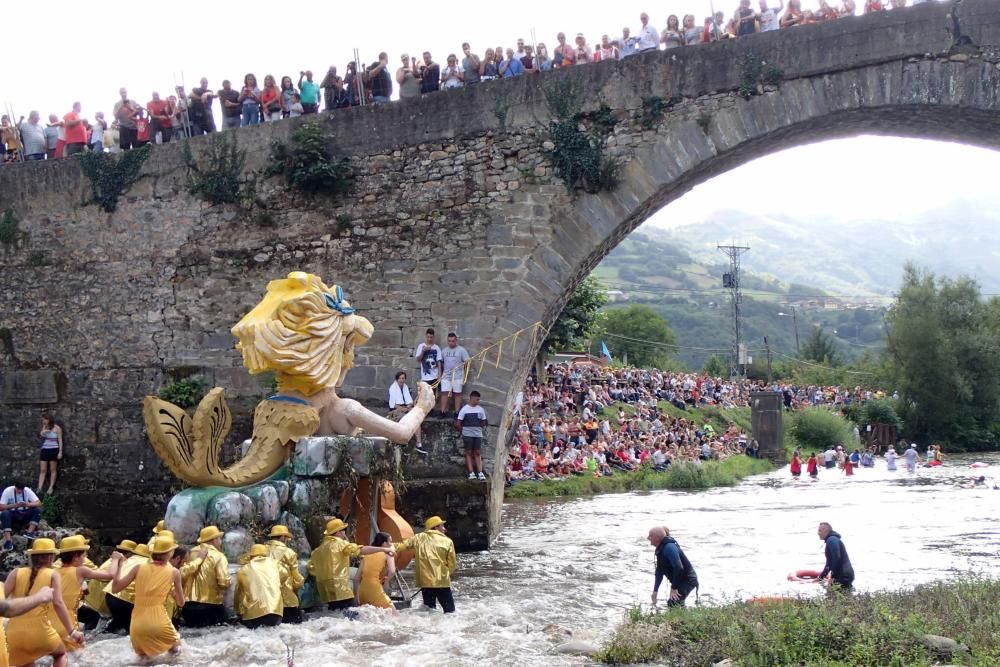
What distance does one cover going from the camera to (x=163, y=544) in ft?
23.6

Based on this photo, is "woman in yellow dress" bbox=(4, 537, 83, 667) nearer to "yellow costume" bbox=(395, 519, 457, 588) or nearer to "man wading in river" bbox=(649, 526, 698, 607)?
"yellow costume" bbox=(395, 519, 457, 588)

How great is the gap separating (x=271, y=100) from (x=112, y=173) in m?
2.60

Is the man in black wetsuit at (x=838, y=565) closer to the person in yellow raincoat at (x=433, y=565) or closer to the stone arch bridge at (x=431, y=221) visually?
the person in yellow raincoat at (x=433, y=565)

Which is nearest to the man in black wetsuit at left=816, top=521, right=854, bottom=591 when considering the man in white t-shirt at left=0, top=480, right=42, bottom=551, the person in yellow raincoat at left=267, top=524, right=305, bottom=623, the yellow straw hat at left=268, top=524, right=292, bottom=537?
the person in yellow raincoat at left=267, top=524, right=305, bottom=623

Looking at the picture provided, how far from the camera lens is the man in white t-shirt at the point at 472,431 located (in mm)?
13359

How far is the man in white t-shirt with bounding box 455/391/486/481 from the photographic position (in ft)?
43.8

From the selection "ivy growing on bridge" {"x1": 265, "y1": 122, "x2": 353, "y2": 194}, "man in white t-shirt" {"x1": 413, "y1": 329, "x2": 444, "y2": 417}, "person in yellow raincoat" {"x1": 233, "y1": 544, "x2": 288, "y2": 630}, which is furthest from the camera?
"ivy growing on bridge" {"x1": 265, "y1": 122, "x2": 353, "y2": 194}

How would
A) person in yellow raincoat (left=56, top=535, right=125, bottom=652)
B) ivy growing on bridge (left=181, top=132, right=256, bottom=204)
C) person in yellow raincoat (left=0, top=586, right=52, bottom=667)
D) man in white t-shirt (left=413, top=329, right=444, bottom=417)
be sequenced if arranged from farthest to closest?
ivy growing on bridge (left=181, top=132, right=256, bottom=204)
man in white t-shirt (left=413, top=329, right=444, bottom=417)
person in yellow raincoat (left=56, top=535, right=125, bottom=652)
person in yellow raincoat (left=0, top=586, right=52, bottom=667)

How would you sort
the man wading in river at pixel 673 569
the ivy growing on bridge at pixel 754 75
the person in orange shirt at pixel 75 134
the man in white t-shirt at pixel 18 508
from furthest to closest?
1. the person in orange shirt at pixel 75 134
2. the man in white t-shirt at pixel 18 508
3. the ivy growing on bridge at pixel 754 75
4. the man wading in river at pixel 673 569

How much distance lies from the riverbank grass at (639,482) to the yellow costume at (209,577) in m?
12.8

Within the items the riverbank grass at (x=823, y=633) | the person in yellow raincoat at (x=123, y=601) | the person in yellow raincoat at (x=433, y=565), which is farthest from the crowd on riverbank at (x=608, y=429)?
the riverbank grass at (x=823, y=633)

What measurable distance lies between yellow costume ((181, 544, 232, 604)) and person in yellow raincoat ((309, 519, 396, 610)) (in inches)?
30.0

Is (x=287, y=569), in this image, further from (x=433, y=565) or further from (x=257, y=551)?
(x=433, y=565)

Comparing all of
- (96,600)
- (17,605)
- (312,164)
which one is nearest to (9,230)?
(312,164)
